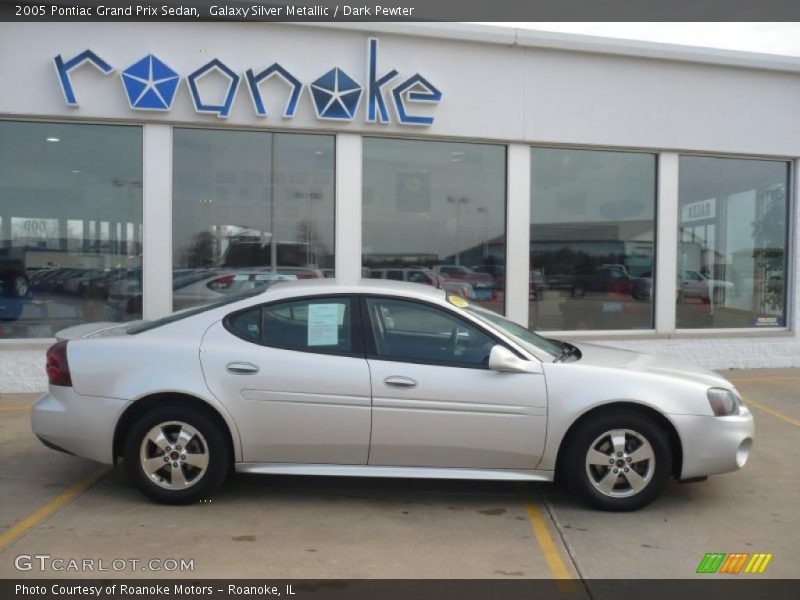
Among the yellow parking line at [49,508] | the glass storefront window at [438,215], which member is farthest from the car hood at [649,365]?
the glass storefront window at [438,215]

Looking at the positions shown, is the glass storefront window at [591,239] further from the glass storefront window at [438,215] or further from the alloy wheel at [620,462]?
the alloy wheel at [620,462]

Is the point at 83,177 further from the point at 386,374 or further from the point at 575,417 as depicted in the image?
the point at 575,417

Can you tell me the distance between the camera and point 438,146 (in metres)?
10.4

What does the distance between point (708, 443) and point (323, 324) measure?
8.92 ft

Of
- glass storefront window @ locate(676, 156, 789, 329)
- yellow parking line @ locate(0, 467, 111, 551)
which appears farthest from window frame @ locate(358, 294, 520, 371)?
glass storefront window @ locate(676, 156, 789, 329)

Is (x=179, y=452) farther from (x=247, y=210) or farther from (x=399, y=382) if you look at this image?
(x=247, y=210)

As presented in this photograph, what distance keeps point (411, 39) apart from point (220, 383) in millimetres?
6596

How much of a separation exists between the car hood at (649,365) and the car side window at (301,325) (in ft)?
5.60

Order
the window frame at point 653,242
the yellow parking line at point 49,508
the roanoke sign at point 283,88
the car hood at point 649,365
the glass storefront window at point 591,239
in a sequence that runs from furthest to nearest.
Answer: the glass storefront window at point 591,239
the window frame at point 653,242
the roanoke sign at point 283,88
the car hood at point 649,365
the yellow parking line at point 49,508

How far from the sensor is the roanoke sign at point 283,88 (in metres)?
9.12

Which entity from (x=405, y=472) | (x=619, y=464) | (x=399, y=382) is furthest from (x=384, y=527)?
(x=619, y=464)

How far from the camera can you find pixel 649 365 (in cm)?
537

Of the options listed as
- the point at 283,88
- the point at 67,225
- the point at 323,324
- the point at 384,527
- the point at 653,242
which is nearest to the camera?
the point at 384,527

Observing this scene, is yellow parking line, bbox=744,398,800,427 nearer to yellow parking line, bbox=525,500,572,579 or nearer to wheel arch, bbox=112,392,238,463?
yellow parking line, bbox=525,500,572,579
